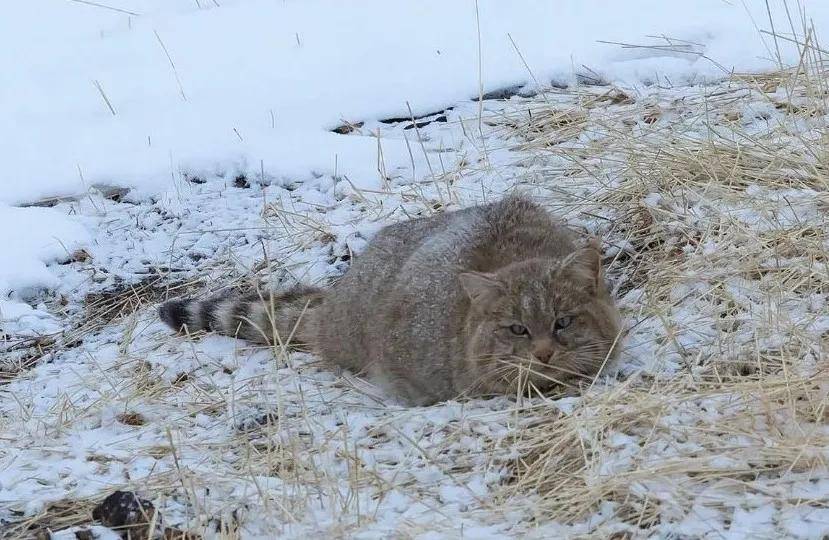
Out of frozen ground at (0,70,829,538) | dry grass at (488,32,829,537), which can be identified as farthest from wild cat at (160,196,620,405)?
dry grass at (488,32,829,537)

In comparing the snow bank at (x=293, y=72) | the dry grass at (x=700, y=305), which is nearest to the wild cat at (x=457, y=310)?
the dry grass at (x=700, y=305)

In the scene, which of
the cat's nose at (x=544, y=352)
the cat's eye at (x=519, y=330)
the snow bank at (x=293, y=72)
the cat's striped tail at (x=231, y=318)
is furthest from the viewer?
the snow bank at (x=293, y=72)

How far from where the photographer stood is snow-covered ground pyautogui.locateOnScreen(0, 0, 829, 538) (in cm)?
375

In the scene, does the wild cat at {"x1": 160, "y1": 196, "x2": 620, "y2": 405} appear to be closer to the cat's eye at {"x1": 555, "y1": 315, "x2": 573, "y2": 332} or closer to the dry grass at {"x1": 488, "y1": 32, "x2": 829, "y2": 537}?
the cat's eye at {"x1": 555, "y1": 315, "x2": 573, "y2": 332}

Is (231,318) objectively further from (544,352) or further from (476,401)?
(544,352)

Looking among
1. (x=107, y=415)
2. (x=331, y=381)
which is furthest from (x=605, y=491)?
(x=107, y=415)

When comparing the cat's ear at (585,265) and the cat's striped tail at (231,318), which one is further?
the cat's striped tail at (231,318)

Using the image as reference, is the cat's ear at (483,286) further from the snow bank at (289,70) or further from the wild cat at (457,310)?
the snow bank at (289,70)

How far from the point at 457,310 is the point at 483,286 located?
26 cm

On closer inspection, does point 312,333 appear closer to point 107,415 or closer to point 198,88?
point 107,415

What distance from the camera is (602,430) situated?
12.3ft

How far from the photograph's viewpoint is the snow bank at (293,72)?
688 cm

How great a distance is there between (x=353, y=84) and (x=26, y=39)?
109 inches

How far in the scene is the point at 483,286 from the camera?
4.62m
